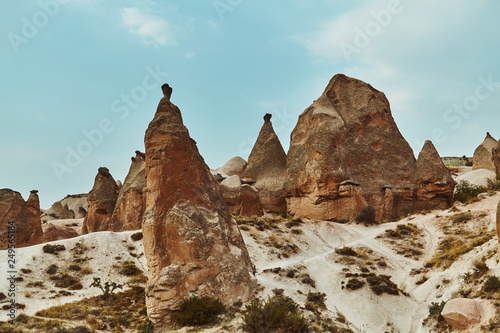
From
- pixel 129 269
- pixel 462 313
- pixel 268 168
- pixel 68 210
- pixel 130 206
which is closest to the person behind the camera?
pixel 462 313

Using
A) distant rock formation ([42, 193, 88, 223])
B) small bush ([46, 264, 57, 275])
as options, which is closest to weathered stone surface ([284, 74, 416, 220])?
small bush ([46, 264, 57, 275])

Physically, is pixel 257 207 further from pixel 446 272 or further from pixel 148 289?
pixel 148 289

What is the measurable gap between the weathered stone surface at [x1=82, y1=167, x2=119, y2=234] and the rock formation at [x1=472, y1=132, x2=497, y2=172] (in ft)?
98.8

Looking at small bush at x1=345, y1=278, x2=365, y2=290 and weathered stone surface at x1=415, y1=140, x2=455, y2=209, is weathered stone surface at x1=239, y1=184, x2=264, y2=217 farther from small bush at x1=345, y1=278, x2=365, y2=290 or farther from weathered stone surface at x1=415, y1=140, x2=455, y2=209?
small bush at x1=345, y1=278, x2=365, y2=290

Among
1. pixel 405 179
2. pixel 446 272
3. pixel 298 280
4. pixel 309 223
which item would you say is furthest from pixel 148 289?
pixel 405 179

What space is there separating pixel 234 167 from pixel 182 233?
2928cm

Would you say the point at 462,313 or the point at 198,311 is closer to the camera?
the point at 462,313

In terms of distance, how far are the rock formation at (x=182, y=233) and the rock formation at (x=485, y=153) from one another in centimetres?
3350

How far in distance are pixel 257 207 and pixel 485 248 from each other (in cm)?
1460

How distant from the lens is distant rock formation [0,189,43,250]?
1099 inches

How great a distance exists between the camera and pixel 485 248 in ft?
60.3

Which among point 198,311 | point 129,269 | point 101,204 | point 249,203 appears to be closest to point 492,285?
point 198,311

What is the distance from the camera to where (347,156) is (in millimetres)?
32594

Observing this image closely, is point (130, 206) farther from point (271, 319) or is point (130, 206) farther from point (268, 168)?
point (271, 319)
